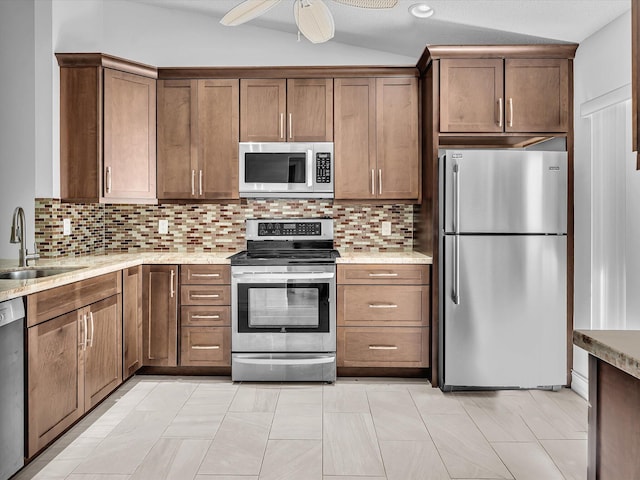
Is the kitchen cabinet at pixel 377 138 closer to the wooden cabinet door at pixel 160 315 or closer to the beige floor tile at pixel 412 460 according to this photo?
the wooden cabinet door at pixel 160 315

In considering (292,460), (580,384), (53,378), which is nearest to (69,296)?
(53,378)

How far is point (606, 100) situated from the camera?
9.61ft

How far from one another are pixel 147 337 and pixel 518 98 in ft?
10.2

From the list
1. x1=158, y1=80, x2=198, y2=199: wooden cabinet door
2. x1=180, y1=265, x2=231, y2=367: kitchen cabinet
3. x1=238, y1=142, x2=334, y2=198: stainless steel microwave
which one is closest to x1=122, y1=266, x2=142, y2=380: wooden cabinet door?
x1=180, y1=265, x2=231, y2=367: kitchen cabinet

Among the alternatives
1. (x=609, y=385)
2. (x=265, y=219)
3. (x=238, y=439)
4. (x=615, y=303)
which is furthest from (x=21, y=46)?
(x=615, y=303)

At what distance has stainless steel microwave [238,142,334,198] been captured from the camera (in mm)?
3697

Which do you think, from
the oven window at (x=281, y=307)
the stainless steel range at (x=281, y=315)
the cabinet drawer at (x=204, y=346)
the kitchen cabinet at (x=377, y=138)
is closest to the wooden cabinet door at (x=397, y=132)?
the kitchen cabinet at (x=377, y=138)

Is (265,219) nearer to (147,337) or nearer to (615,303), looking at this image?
(147,337)

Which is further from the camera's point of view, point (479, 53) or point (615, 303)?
point (479, 53)

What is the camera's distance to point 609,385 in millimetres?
1248

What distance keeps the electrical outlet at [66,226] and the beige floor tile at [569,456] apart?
335 cm

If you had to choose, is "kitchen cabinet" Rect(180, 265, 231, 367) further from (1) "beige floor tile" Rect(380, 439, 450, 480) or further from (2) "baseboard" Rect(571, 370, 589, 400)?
(2) "baseboard" Rect(571, 370, 589, 400)

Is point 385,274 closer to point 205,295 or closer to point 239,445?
point 205,295

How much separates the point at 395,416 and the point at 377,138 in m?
1.99
